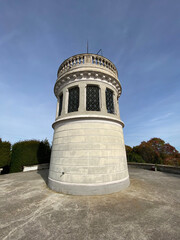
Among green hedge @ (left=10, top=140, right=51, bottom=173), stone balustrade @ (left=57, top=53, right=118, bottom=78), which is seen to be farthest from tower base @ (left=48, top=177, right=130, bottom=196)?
green hedge @ (left=10, top=140, right=51, bottom=173)

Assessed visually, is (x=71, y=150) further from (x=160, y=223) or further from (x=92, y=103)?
(x=160, y=223)

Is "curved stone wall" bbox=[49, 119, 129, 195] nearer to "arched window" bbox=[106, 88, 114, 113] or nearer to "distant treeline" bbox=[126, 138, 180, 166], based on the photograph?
"arched window" bbox=[106, 88, 114, 113]

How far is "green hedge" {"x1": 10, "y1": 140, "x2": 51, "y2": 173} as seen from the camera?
530 inches

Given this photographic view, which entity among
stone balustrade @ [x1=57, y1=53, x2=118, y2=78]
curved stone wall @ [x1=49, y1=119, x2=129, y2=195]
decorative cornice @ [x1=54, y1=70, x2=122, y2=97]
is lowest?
curved stone wall @ [x1=49, y1=119, x2=129, y2=195]

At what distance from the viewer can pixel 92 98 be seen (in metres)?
7.79

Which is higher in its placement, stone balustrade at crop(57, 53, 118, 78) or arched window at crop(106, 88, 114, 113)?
stone balustrade at crop(57, 53, 118, 78)

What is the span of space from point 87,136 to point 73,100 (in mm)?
3170

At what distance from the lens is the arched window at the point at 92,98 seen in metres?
7.60

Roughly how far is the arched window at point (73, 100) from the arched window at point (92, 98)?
804 mm

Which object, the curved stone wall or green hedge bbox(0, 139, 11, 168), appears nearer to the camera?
the curved stone wall

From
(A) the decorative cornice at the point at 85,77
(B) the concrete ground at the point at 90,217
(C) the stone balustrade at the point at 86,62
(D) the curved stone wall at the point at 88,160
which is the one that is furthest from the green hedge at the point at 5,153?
(C) the stone balustrade at the point at 86,62

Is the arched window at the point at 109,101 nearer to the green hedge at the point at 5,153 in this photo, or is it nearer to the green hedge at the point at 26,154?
the green hedge at the point at 26,154

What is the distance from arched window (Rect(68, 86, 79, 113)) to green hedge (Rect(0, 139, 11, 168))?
38.3 feet

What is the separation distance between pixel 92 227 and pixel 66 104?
6.93 meters
